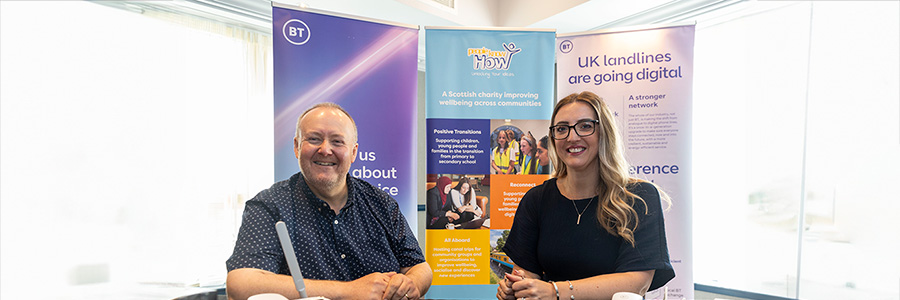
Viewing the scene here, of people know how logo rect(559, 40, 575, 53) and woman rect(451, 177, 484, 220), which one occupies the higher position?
people know how logo rect(559, 40, 575, 53)

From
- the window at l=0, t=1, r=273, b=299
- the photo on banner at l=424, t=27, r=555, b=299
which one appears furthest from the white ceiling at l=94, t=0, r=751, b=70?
the photo on banner at l=424, t=27, r=555, b=299

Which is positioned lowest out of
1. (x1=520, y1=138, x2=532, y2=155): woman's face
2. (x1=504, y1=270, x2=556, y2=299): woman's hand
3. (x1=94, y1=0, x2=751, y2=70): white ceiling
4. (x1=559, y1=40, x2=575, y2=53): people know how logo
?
(x1=504, y1=270, x2=556, y2=299): woman's hand

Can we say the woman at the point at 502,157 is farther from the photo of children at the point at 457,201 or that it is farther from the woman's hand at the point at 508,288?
the woman's hand at the point at 508,288

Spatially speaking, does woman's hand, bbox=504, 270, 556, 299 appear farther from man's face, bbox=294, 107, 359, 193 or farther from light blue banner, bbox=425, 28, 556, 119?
light blue banner, bbox=425, 28, 556, 119

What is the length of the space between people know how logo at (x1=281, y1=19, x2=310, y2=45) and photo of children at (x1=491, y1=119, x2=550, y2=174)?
134 centimetres

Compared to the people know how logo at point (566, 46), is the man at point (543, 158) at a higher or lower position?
lower

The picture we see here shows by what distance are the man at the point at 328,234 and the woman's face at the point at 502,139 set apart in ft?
4.14

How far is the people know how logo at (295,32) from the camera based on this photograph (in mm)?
2701

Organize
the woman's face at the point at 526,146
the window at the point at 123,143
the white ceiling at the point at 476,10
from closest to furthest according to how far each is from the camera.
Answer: the window at the point at 123,143 → the woman's face at the point at 526,146 → the white ceiling at the point at 476,10

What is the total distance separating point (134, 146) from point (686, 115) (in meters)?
4.18

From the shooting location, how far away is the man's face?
1.83 m

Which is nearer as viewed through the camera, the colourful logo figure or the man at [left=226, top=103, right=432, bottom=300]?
the man at [left=226, top=103, right=432, bottom=300]

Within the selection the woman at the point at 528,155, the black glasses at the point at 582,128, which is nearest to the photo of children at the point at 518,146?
the woman at the point at 528,155

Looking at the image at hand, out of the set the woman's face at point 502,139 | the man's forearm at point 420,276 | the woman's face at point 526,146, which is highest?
the woman's face at point 502,139
